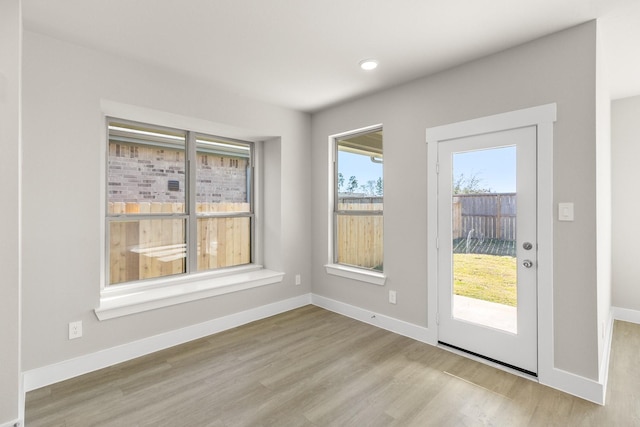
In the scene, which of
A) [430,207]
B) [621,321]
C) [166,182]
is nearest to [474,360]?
[430,207]

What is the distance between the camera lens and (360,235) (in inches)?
155

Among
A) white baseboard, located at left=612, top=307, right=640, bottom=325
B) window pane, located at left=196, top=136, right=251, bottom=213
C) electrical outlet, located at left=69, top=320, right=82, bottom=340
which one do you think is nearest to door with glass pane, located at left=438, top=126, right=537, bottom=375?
A: white baseboard, located at left=612, top=307, right=640, bottom=325

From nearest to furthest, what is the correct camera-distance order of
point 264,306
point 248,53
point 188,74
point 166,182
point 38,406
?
point 38,406
point 248,53
point 188,74
point 166,182
point 264,306

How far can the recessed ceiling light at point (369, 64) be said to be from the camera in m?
2.75

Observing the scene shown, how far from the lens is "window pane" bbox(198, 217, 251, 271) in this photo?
3.80m

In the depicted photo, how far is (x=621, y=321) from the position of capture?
359 centimetres

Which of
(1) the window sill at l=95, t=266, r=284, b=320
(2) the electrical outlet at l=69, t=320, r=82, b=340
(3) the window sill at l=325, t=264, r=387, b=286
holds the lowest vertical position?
(2) the electrical outlet at l=69, t=320, r=82, b=340

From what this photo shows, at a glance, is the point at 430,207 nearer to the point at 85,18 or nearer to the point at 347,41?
the point at 347,41

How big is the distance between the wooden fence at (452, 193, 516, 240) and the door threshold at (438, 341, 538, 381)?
3.33ft

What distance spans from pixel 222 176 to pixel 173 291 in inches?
58.6

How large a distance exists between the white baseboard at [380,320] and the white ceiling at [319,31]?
2.49m

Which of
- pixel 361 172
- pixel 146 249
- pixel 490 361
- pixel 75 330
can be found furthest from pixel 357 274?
pixel 75 330

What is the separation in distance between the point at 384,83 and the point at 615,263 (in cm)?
339

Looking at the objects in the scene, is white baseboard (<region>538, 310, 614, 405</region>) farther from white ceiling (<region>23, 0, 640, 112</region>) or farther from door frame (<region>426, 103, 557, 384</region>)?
white ceiling (<region>23, 0, 640, 112</region>)
